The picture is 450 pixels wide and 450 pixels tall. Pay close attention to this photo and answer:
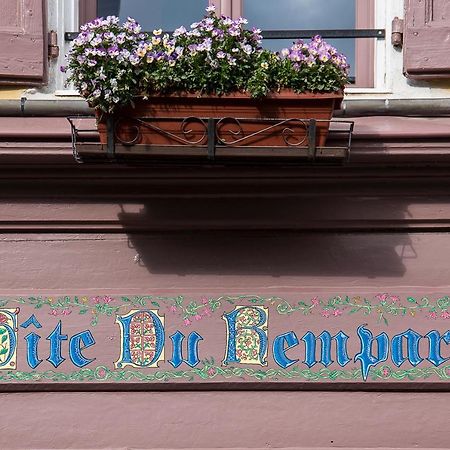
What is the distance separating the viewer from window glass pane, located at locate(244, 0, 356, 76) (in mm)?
4480

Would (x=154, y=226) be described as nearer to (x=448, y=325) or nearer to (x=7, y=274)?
(x=7, y=274)

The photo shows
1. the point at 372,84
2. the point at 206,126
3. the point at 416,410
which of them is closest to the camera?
the point at 206,126

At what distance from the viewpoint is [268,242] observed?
4.15 m

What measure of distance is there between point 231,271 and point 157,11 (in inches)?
62.1

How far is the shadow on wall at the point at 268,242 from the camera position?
13.5 feet

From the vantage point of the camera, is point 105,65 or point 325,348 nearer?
point 105,65

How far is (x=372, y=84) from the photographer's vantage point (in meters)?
4.38

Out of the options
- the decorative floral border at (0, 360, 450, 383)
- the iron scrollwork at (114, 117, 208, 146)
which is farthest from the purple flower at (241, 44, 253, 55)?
the decorative floral border at (0, 360, 450, 383)

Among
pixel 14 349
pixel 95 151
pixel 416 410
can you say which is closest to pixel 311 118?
pixel 95 151

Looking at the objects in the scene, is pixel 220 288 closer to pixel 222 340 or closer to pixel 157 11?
pixel 222 340

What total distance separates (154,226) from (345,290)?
3.35 feet

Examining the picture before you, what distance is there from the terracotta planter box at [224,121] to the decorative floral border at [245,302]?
858 millimetres

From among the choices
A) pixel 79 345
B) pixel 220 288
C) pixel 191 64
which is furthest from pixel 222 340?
pixel 191 64

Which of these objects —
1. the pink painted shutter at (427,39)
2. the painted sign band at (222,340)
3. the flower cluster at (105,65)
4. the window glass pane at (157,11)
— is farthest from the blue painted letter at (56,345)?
the pink painted shutter at (427,39)
